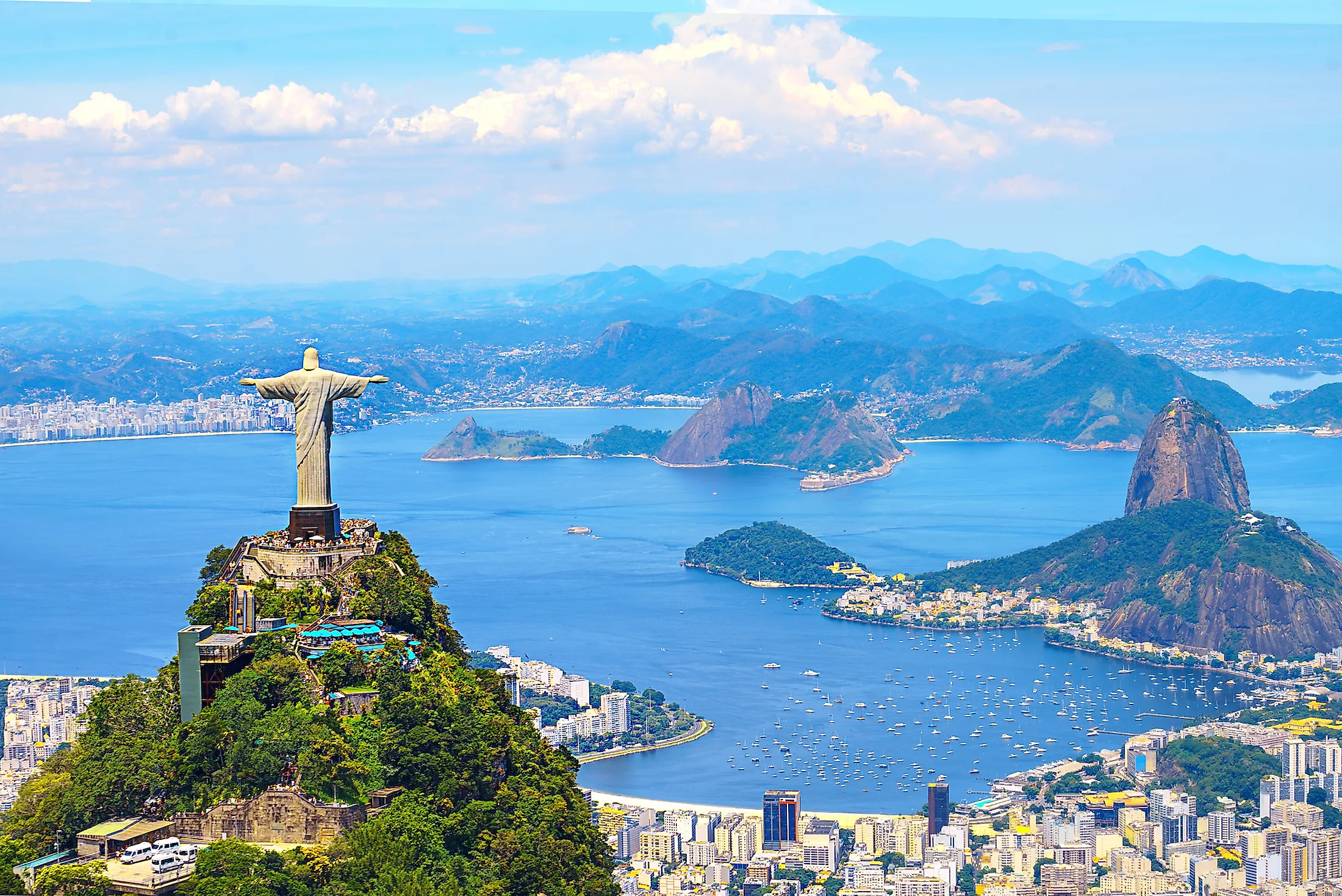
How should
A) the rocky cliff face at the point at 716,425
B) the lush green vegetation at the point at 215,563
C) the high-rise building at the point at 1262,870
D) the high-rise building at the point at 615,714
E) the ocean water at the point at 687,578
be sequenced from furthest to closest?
the rocky cliff face at the point at 716,425 → the ocean water at the point at 687,578 → the high-rise building at the point at 615,714 → the high-rise building at the point at 1262,870 → the lush green vegetation at the point at 215,563

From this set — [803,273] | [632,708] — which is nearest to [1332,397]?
[632,708]

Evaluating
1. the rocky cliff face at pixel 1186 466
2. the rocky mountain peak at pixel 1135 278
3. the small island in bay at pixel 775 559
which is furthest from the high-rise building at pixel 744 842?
the rocky mountain peak at pixel 1135 278

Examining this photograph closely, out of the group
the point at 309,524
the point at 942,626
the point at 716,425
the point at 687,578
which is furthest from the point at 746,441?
the point at 309,524

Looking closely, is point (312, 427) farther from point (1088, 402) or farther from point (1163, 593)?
point (1088, 402)

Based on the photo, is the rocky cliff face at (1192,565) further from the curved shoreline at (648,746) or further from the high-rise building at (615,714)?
the high-rise building at (615,714)

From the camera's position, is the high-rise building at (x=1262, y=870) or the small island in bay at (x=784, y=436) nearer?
the high-rise building at (x=1262, y=870)

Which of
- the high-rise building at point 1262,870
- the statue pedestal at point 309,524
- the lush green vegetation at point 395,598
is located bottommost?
the high-rise building at point 1262,870

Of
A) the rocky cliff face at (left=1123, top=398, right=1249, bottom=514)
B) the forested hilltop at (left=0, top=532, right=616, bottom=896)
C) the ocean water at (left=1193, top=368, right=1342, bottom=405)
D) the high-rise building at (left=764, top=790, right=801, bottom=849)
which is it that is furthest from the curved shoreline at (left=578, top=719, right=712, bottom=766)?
the ocean water at (left=1193, top=368, right=1342, bottom=405)

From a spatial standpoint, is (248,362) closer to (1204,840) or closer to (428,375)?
(428,375)
